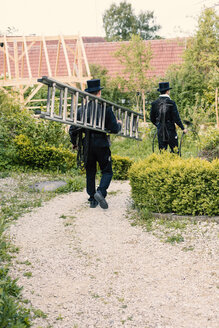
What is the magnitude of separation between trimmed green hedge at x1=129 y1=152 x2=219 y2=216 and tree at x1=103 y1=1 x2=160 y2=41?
35739 mm

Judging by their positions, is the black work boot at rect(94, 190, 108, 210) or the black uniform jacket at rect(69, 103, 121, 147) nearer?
the black uniform jacket at rect(69, 103, 121, 147)

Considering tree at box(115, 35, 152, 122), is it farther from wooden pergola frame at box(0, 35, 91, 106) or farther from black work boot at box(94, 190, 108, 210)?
black work boot at box(94, 190, 108, 210)

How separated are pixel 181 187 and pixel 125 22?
3705 centimetres

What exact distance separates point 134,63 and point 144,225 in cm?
1076

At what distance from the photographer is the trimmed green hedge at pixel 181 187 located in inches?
205

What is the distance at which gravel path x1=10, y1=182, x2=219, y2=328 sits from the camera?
321cm

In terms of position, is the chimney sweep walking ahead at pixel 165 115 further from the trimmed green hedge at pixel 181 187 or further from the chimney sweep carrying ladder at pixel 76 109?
the trimmed green hedge at pixel 181 187

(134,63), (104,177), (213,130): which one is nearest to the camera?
(104,177)

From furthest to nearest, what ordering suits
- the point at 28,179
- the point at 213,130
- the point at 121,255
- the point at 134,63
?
the point at 134,63 → the point at 213,130 → the point at 28,179 → the point at 121,255

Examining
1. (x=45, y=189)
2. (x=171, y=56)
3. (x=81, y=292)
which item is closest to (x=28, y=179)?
(x=45, y=189)

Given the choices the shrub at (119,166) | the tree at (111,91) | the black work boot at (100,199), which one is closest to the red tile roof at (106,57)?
the tree at (111,91)

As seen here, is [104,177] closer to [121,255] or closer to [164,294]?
[121,255]

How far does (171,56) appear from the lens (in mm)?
23156

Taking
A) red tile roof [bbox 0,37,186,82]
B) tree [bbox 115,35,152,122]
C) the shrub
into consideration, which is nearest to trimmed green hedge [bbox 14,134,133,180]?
the shrub
